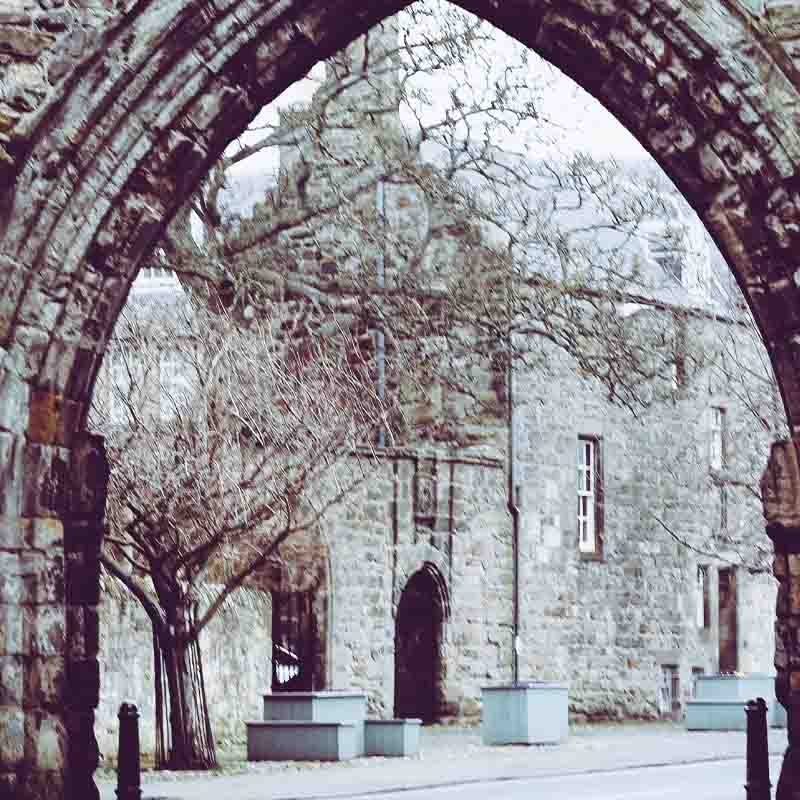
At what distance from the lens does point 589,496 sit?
28.6m

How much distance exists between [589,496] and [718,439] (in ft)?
9.49

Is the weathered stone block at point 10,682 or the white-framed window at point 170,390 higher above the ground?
Result: the white-framed window at point 170,390

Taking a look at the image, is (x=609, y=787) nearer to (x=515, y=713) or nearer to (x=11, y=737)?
(x=515, y=713)

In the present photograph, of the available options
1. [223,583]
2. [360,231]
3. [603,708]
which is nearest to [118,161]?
[360,231]

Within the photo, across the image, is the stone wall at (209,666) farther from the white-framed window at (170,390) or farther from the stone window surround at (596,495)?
the stone window surround at (596,495)

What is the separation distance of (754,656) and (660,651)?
2378mm

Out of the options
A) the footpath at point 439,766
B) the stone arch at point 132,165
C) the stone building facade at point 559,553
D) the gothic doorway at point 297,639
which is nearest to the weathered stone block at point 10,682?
the stone arch at point 132,165

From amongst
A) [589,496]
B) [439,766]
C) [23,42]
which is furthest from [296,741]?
[23,42]

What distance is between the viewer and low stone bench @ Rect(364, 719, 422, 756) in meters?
19.6

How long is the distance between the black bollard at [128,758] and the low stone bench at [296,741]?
7.87 m

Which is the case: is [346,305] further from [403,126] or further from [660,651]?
[660,651]

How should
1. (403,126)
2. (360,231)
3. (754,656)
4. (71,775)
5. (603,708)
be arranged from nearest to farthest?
(71,775)
(360,231)
(403,126)
(603,708)
(754,656)

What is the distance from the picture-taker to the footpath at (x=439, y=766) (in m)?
15.5

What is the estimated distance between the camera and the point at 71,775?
22.4ft
